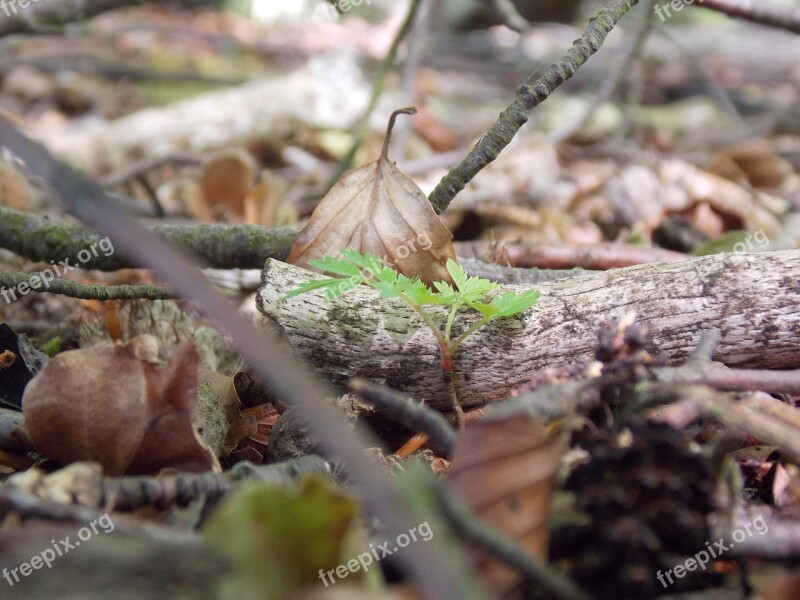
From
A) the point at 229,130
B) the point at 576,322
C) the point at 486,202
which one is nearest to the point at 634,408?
the point at 576,322

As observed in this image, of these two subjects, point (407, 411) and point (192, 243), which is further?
point (192, 243)

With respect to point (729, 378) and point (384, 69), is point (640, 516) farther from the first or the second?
point (384, 69)

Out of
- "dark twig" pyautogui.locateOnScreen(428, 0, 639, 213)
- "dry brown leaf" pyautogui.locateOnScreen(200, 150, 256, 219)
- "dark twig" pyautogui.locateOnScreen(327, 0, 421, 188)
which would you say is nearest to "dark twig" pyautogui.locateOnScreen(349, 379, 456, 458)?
"dark twig" pyautogui.locateOnScreen(428, 0, 639, 213)

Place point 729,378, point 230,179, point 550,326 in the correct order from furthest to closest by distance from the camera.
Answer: point 230,179 → point 550,326 → point 729,378

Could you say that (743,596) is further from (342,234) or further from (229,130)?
(229,130)

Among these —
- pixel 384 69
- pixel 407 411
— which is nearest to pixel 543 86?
pixel 407 411

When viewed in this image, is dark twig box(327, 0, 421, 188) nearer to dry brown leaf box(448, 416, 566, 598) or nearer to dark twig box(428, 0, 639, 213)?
dark twig box(428, 0, 639, 213)
